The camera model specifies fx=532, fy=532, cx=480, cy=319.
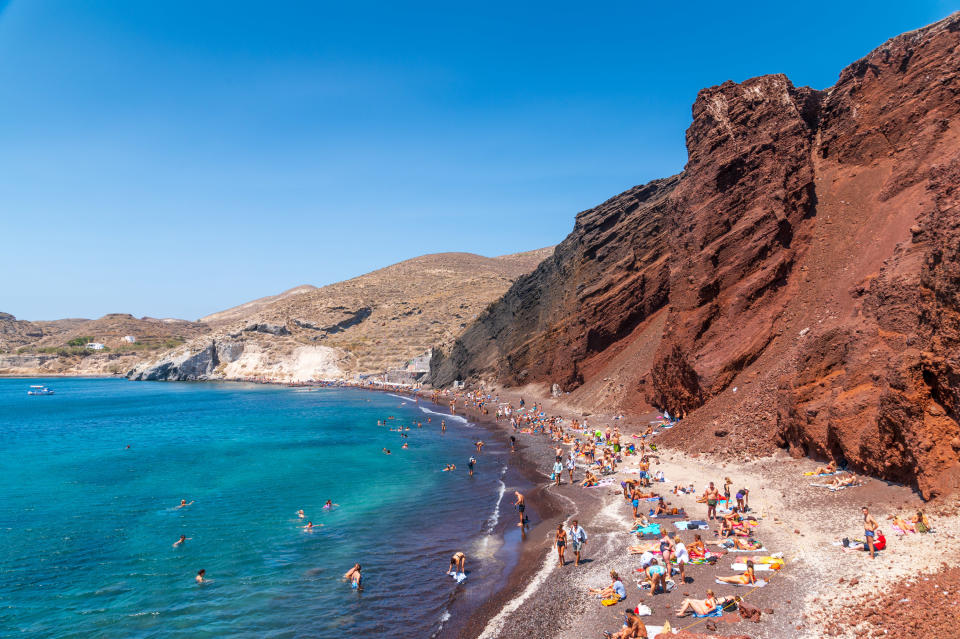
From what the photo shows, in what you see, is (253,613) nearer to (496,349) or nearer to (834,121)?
(834,121)

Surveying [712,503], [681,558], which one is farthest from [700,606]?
[712,503]

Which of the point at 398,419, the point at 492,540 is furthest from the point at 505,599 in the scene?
the point at 398,419

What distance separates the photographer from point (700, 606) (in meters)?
12.1

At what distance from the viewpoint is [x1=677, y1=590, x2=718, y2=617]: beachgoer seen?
39.5 ft

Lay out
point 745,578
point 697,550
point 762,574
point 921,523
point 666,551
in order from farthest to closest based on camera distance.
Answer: point 697,550, point 666,551, point 762,574, point 921,523, point 745,578

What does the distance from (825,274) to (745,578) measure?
64.4 ft

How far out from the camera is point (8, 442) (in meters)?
47.3

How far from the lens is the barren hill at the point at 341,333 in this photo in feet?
372

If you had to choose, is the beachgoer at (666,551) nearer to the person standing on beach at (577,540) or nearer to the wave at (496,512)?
the person standing on beach at (577,540)

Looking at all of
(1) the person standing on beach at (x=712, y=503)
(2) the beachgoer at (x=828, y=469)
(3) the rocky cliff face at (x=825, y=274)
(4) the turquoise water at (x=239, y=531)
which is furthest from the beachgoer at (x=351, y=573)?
(3) the rocky cliff face at (x=825, y=274)

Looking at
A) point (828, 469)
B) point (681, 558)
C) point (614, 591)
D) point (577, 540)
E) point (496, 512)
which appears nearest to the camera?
point (614, 591)

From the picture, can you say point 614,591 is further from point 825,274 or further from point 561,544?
point 825,274

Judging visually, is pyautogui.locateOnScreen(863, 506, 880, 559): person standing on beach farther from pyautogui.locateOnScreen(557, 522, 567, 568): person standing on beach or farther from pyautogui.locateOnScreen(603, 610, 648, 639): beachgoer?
pyautogui.locateOnScreen(557, 522, 567, 568): person standing on beach

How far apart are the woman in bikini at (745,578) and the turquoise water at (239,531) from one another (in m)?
7.09
